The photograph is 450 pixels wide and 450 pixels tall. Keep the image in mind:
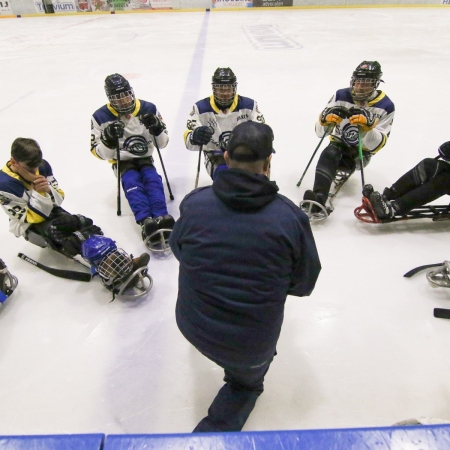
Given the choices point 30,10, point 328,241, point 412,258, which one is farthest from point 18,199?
point 30,10

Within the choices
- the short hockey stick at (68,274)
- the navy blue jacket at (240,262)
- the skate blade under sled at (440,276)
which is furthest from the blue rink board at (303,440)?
the short hockey stick at (68,274)

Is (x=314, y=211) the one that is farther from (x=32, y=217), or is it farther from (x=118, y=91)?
(x=32, y=217)

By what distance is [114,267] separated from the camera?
5.12 feet

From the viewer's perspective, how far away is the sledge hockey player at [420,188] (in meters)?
1.99

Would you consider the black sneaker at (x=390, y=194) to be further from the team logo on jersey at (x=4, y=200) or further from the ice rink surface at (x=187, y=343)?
the team logo on jersey at (x=4, y=200)

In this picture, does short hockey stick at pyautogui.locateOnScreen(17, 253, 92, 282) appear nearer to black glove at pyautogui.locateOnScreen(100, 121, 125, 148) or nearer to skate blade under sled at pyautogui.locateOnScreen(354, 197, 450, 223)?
black glove at pyautogui.locateOnScreen(100, 121, 125, 148)

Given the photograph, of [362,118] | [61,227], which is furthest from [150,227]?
[362,118]

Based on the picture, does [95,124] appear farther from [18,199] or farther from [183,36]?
[183,36]

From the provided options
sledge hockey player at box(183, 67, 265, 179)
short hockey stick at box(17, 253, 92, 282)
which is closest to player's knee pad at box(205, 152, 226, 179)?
sledge hockey player at box(183, 67, 265, 179)

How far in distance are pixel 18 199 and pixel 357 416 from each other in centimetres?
186

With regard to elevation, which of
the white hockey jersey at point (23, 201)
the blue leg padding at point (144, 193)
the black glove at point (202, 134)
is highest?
the black glove at point (202, 134)

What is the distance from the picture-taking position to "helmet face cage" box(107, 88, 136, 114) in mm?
2051

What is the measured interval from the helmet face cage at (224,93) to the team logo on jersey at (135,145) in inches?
23.2

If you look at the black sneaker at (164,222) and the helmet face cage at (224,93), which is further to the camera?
the helmet face cage at (224,93)
